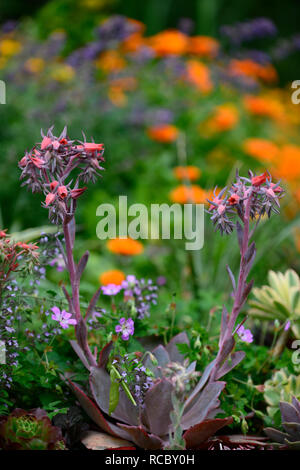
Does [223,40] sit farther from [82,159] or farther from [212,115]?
[82,159]

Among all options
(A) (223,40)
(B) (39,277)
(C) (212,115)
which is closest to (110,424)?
(B) (39,277)

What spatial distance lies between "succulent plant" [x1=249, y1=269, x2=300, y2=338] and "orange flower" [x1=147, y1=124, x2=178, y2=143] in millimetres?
2016

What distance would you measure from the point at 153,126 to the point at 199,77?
2.75ft

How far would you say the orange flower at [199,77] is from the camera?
4.08 metres

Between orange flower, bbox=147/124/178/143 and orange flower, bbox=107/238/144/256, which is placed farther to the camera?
orange flower, bbox=147/124/178/143

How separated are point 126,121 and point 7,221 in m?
1.06

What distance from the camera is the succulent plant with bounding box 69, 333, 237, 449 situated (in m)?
1.18

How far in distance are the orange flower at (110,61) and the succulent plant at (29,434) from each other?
11.3ft

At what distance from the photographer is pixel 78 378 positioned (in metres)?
1.30

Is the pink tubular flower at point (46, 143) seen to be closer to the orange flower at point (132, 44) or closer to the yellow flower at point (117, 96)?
the yellow flower at point (117, 96)

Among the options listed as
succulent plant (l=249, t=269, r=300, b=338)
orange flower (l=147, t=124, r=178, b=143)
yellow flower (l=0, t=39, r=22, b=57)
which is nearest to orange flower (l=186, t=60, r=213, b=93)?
orange flower (l=147, t=124, r=178, b=143)

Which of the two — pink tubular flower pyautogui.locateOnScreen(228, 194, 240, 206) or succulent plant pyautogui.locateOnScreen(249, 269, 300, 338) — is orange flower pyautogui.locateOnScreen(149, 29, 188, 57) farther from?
pink tubular flower pyautogui.locateOnScreen(228, 194, 240, 206)

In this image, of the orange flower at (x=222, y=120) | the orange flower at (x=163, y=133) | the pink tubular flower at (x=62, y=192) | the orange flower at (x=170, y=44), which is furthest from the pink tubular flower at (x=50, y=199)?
the orange flower at (x=170, y=44)

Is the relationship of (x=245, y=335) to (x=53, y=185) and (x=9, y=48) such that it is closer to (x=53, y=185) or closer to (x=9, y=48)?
(x=53, y=185)
